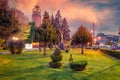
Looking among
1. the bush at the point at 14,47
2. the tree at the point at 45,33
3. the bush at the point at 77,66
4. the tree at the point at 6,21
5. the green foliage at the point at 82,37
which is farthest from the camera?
the green foliage at the point at 82,37

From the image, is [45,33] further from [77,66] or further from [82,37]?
[77,66]

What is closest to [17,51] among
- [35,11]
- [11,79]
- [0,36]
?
[0,36]

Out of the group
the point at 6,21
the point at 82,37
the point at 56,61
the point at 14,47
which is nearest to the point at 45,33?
the point at 14,47

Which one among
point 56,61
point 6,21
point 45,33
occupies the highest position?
point 6,21

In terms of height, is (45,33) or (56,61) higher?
(45,33)

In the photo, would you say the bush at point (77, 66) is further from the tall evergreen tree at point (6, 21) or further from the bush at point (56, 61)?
the tall evergreen tree at point (6, 21)

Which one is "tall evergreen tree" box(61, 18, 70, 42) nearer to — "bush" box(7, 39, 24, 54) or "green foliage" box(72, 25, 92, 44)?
"green foliage" box(72, 25, 92, 44)

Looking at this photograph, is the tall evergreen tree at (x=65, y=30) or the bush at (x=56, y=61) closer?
the bush at (x=56, y=61)

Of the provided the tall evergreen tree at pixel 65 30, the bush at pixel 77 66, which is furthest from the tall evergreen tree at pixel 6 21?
the tall evergreen tree at pixel 65 30

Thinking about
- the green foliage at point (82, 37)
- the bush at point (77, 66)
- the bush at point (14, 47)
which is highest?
the green foliage at point (82, 37)

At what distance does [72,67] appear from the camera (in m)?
26.1

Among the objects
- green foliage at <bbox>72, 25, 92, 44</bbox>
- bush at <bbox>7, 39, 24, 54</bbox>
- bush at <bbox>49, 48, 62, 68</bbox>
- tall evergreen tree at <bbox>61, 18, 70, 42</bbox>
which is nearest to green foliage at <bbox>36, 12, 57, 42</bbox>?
bush at <bbox>7, 39, 24, 54</bbox>

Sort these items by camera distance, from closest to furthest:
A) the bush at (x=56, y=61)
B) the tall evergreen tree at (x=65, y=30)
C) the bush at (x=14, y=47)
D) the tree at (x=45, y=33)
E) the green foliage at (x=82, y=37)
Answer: the bush at (x=56, y=61)
the tree at (x=45, y=33)
the bush at (x=14, y=47)
the green foliage at (x=82, y=37)
the tall evergreen tree at (x=65, y=30)

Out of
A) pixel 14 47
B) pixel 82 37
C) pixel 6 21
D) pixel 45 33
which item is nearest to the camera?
pixel 6 21
